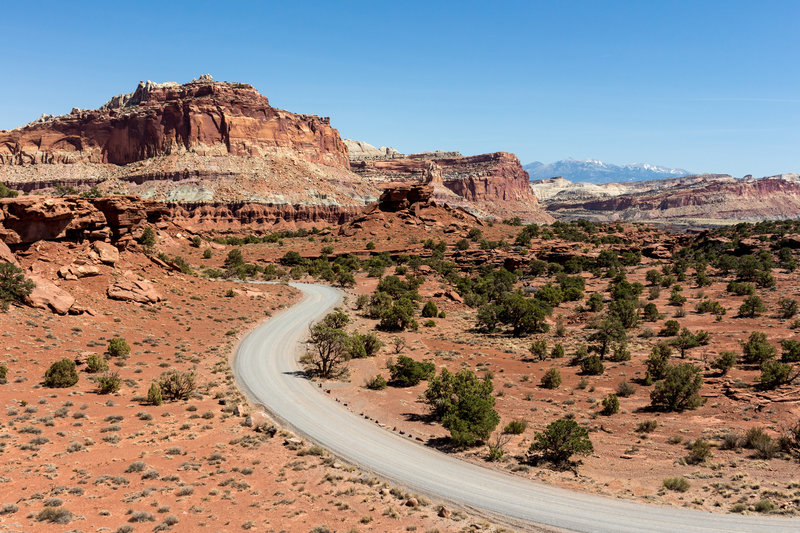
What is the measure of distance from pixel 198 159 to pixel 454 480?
122721 millimetres

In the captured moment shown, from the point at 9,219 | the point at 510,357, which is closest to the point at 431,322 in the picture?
the point at 510,357

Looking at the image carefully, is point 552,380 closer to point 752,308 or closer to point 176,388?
point 176,388

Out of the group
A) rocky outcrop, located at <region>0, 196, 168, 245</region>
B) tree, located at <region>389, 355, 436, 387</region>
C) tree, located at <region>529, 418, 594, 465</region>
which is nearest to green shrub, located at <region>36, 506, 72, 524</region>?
tree, located at <region>529, 418, 594, 465</region>

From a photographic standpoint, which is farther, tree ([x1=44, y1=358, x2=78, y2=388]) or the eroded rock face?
the eroded rock face

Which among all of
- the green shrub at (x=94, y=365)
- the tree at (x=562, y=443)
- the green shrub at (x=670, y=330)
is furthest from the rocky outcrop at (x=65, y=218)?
the green shrub at (x=670, y=330)

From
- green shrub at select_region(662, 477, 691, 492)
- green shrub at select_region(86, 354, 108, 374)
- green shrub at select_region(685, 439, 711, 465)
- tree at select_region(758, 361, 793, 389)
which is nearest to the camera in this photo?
green shrub at select_region(662, 477, 691, 492)

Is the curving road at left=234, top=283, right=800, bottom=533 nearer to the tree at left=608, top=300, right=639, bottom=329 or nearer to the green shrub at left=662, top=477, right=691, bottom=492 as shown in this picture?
the green shrub at left=662, top=477, right=691, bottom=492

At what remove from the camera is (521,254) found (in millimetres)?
70688

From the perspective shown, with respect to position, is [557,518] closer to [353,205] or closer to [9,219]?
[9,219]

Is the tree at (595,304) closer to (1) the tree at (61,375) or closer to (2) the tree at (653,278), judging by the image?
(2) the tree at (653,278)

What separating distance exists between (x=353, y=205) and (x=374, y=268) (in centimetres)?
6824

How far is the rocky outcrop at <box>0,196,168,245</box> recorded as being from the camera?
31.9 metres

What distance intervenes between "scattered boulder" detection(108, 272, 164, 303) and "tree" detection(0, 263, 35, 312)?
5.78m

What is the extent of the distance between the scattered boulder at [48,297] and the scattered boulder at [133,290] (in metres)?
3.67
